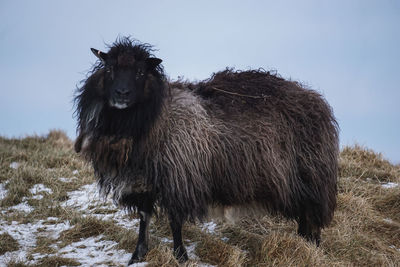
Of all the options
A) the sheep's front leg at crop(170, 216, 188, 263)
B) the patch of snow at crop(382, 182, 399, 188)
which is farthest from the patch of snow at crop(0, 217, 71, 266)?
the patch of snow at crop(382, 182, 399, 188)

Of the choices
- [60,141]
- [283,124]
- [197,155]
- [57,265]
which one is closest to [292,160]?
[283,124]

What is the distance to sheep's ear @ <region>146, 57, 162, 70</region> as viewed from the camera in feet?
15.1

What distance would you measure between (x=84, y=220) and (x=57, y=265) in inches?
42.9

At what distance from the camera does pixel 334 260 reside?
5102mm

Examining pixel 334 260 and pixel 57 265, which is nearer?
pixel 57 265

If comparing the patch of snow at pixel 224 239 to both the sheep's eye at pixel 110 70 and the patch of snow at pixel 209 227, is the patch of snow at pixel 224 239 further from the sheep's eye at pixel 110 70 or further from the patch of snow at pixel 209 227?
the sheep's eye at pixel 110 70

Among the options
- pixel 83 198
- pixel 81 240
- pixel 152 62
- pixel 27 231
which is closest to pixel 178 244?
pixel 81 240

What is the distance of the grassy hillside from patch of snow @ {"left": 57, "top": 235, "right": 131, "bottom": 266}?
0.01m

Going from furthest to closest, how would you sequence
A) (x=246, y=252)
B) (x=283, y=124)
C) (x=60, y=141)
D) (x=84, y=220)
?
(x=60, y=141)
(x=84, y=220)
(x=283, y=124)
(x=246, y=252)

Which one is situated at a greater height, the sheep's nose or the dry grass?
the sheep's nose

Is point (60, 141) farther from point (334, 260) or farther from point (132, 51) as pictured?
point (334, 260)

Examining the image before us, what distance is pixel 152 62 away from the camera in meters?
4.62

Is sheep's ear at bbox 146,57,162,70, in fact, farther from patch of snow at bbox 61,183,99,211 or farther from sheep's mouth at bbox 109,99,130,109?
patch of snow at bbox 61,183,99,211

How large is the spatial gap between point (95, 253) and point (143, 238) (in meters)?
0.65
